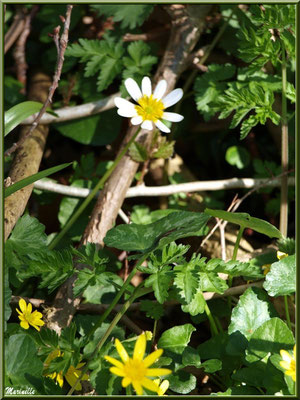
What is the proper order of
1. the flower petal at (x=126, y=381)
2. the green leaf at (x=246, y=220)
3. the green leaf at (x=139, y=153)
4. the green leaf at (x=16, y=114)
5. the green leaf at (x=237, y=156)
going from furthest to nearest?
the green leaf at (x=237, y=156) → the green leaf at (x=139, y=153) → the green leaf at (x=16, y=114) → the green leaf at (x=246, y=220) → the flower petal at (x=126, y=381)

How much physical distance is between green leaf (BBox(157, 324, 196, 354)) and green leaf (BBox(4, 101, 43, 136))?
109 cm

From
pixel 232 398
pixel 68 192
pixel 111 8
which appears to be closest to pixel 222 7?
pixel 111 8

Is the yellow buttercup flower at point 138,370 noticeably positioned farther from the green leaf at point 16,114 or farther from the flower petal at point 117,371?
the green leaf at point 16,114

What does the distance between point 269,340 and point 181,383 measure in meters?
0.36

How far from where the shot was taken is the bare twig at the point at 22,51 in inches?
138

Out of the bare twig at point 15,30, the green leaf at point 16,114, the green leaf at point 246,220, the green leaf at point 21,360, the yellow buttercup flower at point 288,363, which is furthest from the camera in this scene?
the bare twig at point 15,30

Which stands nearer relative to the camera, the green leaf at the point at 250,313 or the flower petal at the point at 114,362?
the flower petal at the point at 114,362

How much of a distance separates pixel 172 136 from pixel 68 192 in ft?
2.25

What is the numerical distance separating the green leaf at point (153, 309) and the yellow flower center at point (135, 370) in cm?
58

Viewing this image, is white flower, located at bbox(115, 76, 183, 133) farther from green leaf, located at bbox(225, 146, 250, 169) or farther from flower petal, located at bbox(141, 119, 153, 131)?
green leaf, located at bbox(225, 146, 250, 169)

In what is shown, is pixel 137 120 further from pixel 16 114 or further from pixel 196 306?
pixel 196 306

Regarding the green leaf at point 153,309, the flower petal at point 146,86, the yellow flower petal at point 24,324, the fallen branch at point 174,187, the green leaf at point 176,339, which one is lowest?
the green leaf at point 176,339

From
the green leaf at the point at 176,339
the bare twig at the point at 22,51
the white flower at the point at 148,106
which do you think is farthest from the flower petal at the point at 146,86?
the bare twig at the point at 22,51

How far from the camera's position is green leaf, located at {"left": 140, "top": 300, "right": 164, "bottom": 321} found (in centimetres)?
233
